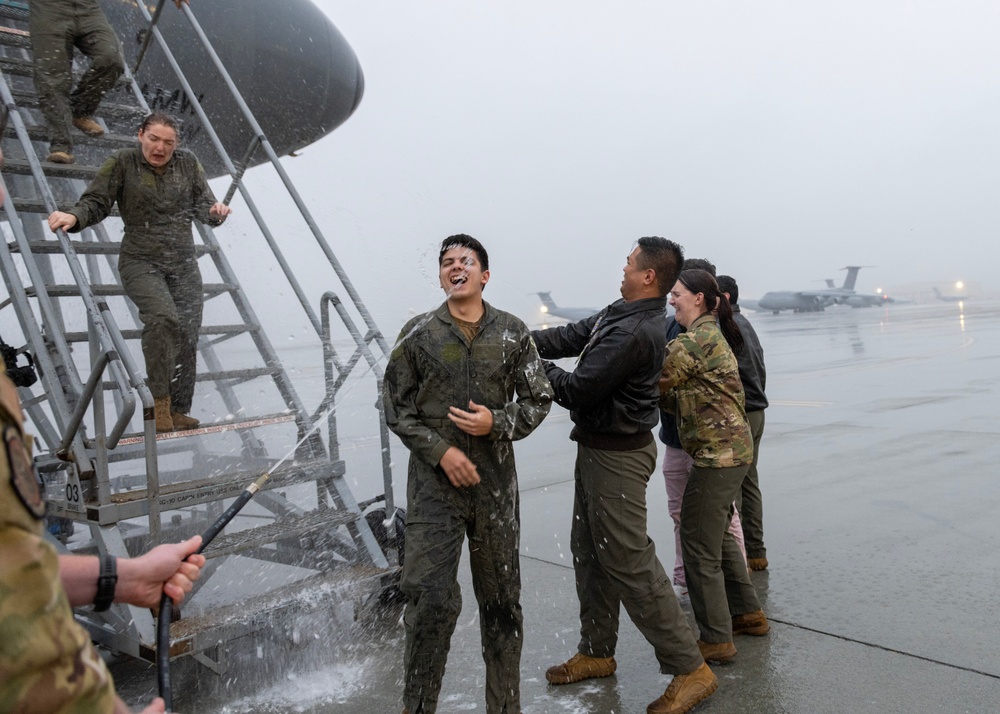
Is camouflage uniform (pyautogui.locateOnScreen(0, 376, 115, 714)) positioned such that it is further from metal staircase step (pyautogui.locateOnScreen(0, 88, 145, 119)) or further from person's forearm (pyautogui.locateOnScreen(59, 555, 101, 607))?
metal staircase step (pyautogui.locateOnScreen(0, 88, 145, 119))

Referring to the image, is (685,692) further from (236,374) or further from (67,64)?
(67,64)

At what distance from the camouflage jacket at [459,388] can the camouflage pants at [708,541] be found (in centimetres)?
100

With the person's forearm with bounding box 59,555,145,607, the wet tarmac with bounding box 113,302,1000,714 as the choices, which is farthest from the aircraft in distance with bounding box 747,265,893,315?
the person's forearm with bounding box 59,555,145,607

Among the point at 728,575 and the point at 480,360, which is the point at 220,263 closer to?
the point at 480,360

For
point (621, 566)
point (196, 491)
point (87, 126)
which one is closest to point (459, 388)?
point (621, 566)

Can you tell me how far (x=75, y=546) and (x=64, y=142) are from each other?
3.01 metres

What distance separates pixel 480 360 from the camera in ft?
9.78

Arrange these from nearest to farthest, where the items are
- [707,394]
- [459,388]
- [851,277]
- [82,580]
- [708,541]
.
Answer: [82,580] < [459,388] < [708,541] < [707,394] < [851,277]

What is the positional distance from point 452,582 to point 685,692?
1.06m

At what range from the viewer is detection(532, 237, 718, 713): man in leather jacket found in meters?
3.13

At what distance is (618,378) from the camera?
320 cm

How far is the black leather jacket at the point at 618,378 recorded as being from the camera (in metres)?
3.20

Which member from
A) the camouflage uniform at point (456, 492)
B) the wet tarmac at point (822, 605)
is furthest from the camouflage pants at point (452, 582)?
the wet tarmac at point (822, 605)

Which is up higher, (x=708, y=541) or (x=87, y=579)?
(x=87, y=579)
